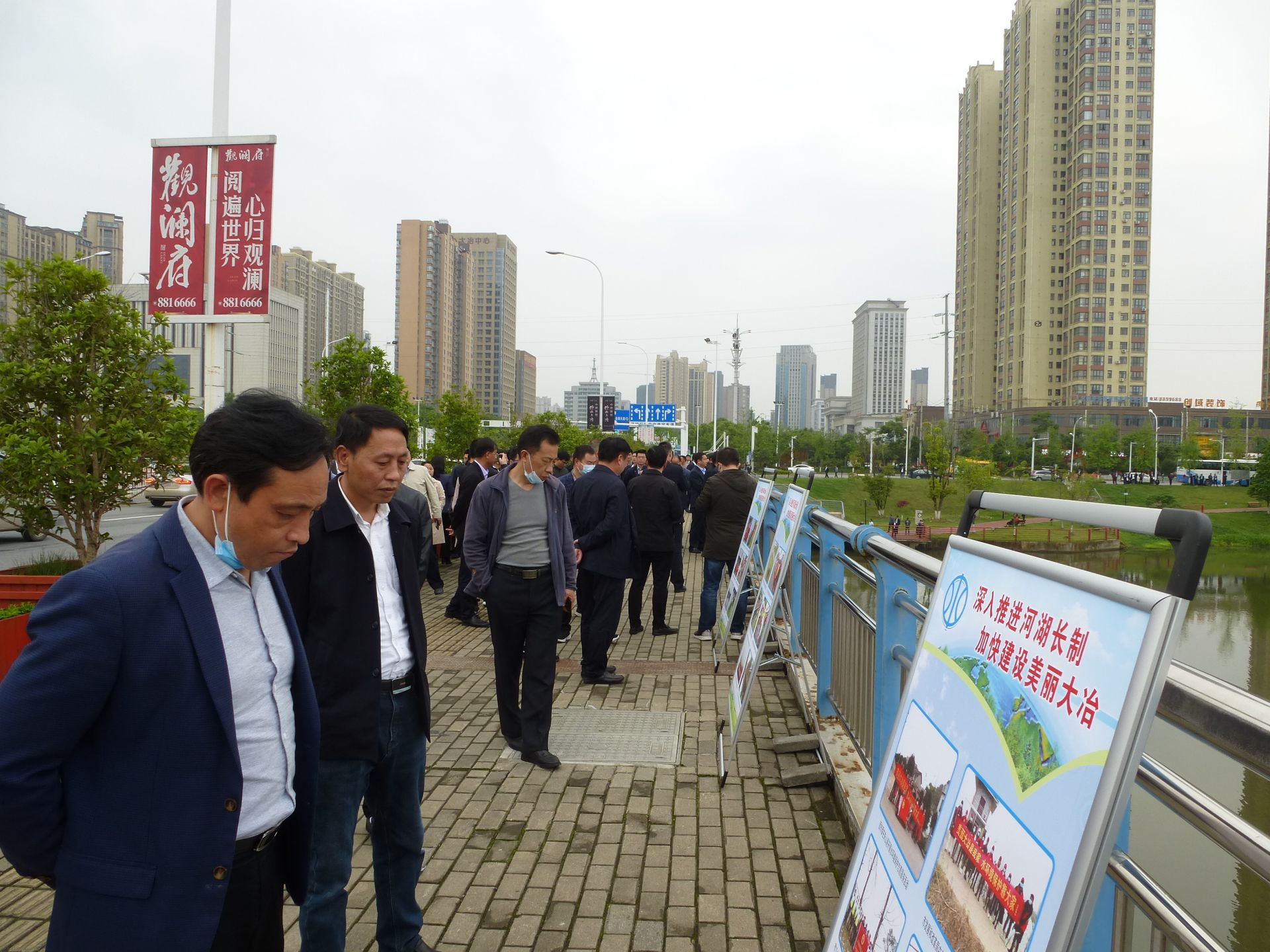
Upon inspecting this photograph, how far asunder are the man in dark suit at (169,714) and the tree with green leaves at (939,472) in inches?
1619

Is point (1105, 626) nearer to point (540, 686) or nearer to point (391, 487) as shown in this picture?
point (391, 487)

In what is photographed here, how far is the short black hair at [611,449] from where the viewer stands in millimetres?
7895

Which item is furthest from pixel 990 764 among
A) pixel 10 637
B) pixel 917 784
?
pixel 10 637

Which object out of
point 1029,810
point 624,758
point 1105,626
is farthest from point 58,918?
point 624,758

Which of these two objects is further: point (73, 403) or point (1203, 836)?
point (73, 403)

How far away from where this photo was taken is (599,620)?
706 cm

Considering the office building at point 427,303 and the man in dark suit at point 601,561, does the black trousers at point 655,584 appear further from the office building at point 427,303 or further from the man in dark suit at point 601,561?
the office building at point 427,303

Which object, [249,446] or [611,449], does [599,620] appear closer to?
[611,449]

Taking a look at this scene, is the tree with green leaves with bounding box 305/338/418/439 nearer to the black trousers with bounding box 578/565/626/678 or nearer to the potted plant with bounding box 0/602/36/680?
the black trousers with bounding box 578/565/626/678

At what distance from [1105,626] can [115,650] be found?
5.38ft

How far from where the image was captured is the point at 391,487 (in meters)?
2.92

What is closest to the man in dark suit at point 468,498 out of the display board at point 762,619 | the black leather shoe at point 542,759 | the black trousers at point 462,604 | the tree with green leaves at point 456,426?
the black trousers at point 462,604

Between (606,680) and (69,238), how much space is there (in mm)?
93243

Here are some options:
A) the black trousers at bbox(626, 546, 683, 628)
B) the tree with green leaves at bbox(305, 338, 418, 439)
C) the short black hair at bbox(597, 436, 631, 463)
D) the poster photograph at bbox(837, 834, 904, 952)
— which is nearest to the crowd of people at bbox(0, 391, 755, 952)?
the poster photograph at bbox(837, 834, 904, 952)
